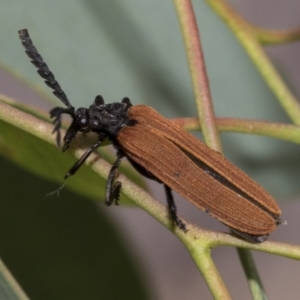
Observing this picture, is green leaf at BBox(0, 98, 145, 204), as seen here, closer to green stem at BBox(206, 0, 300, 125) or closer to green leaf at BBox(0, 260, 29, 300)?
green leaf at BBox(0, 260, 29, 300)

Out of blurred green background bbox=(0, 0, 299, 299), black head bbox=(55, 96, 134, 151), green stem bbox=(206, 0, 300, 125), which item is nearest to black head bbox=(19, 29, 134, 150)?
black head bbox=(55, 96, 134, 151)

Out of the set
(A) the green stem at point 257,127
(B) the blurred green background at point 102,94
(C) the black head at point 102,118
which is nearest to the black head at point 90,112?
(C) the black head at point 102,118

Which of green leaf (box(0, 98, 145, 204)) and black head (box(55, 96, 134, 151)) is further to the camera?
black head (box(55, 96, 134, 151))

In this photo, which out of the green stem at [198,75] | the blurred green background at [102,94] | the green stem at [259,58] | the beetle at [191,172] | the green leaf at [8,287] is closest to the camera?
the green leaf at [8,287]

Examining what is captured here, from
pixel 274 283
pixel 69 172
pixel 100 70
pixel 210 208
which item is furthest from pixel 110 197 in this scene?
pixel 274 283

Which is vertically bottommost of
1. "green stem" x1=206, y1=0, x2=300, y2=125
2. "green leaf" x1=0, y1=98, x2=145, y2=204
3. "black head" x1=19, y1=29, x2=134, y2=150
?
"green leaf" x1=0, y1=98, x2=145, y2=204

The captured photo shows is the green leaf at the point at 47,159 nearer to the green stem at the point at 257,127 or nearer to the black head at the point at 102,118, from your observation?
the black head at the point at 102,118

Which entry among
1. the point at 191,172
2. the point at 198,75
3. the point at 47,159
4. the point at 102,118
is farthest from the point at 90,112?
the point at 198,75

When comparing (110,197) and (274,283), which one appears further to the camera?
(274,283)

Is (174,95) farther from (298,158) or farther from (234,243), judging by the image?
(234,243)

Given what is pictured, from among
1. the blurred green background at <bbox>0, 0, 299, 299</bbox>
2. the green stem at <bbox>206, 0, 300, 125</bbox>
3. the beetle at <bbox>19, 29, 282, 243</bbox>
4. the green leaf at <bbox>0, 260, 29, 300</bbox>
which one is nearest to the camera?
the green leaf at <bbox>0, 260, 29, 300</bbox>

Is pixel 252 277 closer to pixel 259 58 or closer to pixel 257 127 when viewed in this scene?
pixel 257 127
